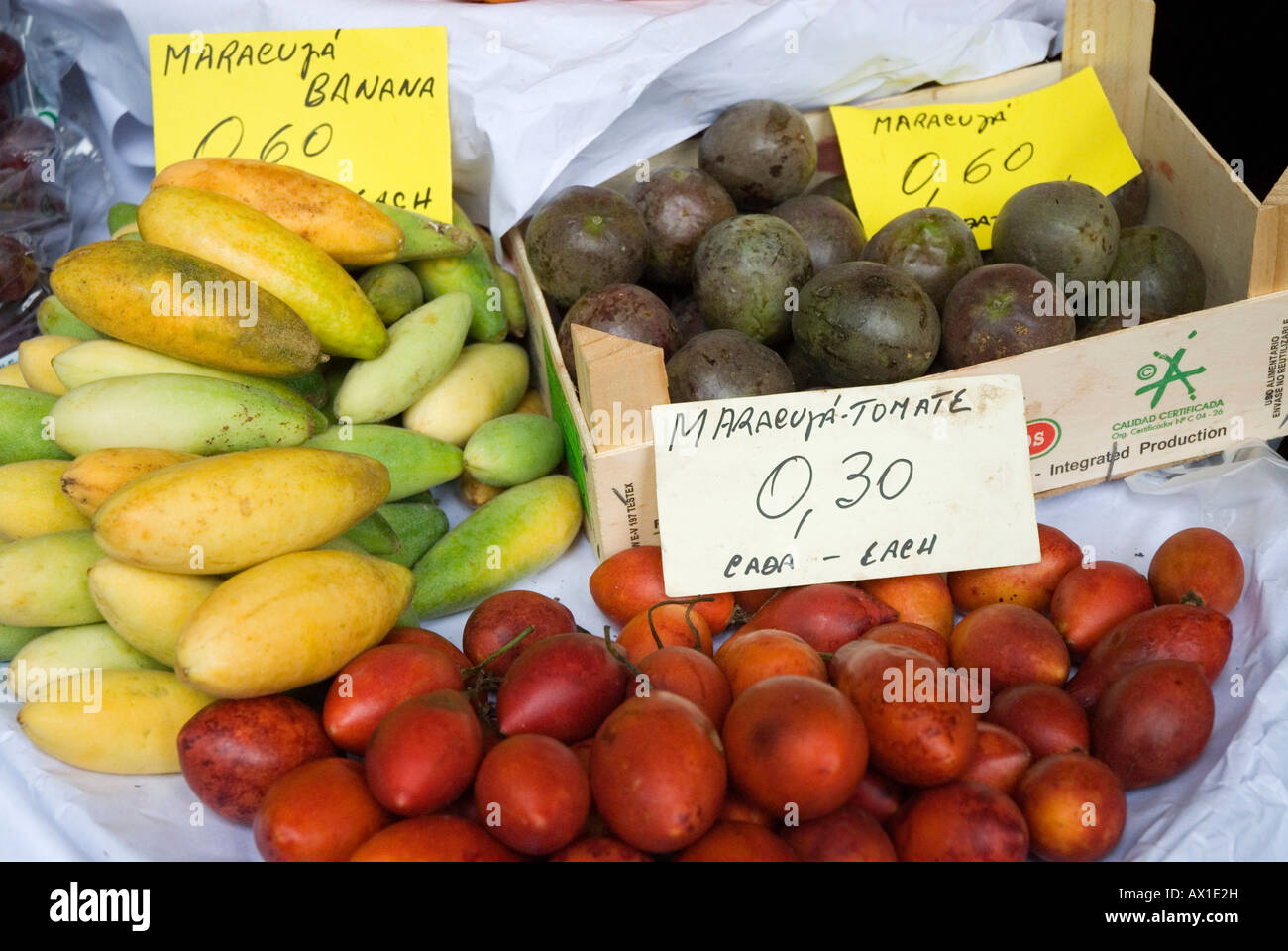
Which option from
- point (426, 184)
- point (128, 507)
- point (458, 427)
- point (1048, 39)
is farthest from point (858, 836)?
point (1048, 39)

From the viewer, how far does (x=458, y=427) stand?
1.27 metres

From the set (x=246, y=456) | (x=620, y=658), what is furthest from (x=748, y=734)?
(x=246, y=456)

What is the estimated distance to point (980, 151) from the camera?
59.6 inches

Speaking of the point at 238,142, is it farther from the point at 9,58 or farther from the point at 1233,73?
the point at 1233,73

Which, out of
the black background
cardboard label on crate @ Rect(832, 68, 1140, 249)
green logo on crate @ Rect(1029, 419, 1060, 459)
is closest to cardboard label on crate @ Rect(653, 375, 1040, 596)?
green logo on crate @ Rect(1029, 419, 1060, 459)

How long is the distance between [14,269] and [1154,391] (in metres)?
1.50

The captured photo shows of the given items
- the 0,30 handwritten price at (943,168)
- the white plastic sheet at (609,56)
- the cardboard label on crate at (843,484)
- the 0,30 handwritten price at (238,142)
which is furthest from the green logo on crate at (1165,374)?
the 0,30 handwritten price at (238,142)

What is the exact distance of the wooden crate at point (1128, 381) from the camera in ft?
3.46

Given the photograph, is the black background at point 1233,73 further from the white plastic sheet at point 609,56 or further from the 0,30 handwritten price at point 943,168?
the 0,30 handwritten price at point 943,168

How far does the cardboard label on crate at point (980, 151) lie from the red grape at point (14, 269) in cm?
118

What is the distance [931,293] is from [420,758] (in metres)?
0.82

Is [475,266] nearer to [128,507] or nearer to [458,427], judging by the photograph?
[458,427]

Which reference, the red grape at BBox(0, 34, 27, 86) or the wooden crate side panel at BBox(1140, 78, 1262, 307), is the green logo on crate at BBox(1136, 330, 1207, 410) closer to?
the wooden crate side panel at BBox(1140, 78, 1262, 307)
